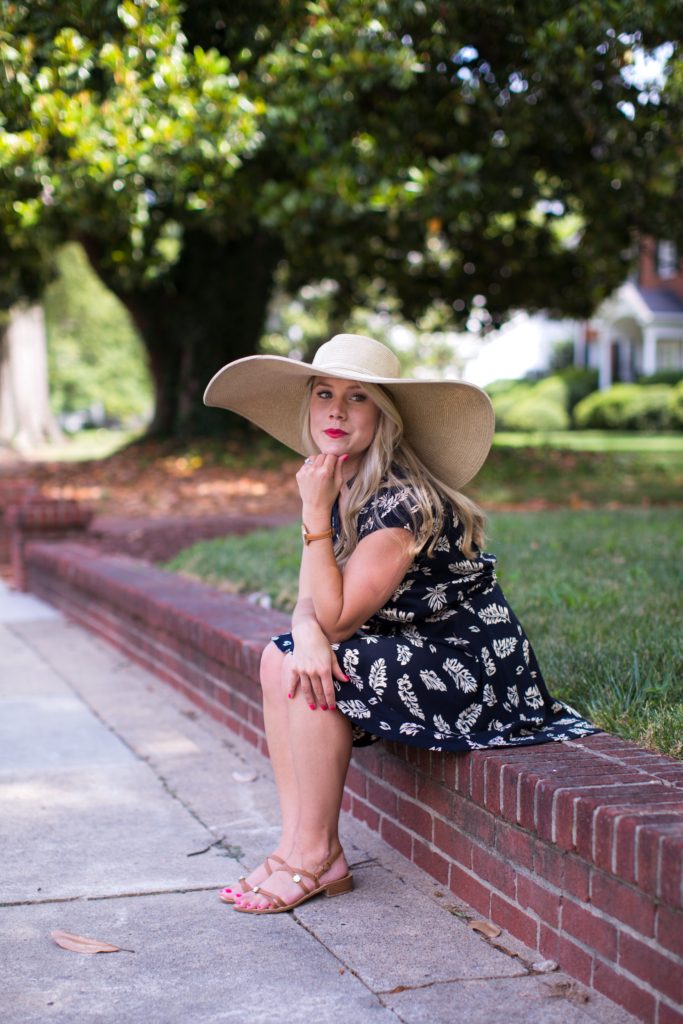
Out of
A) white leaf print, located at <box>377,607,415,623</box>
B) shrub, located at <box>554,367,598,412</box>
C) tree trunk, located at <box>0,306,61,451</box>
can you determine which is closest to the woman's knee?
white leaf print, located at <box>377,607,415,623</box>

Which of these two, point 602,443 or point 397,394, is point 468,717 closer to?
point 397,394

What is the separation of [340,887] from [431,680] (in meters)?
0.68

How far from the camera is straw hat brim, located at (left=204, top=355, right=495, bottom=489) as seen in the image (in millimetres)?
3541

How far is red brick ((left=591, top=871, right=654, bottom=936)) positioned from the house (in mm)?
34174

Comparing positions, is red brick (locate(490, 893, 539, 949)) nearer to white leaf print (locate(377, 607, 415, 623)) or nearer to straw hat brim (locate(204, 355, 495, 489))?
white leaf print (locate(377, 607, 415, 623))

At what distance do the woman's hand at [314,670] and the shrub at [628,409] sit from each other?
27.9 metres

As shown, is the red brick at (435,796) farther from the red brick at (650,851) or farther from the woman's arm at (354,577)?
the red brick at (650,851)

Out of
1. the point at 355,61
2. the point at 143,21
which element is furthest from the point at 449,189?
the point at 143,21

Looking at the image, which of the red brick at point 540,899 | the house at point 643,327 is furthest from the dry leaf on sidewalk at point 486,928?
the house at point 643,327

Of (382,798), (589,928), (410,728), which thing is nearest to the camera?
(589,928)

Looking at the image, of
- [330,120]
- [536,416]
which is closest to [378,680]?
[330,120]

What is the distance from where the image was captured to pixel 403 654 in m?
3.35

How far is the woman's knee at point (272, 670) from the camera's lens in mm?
3430

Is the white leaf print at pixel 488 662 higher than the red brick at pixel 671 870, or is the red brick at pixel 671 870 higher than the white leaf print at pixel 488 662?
the white leaf print at pixel 488 662
